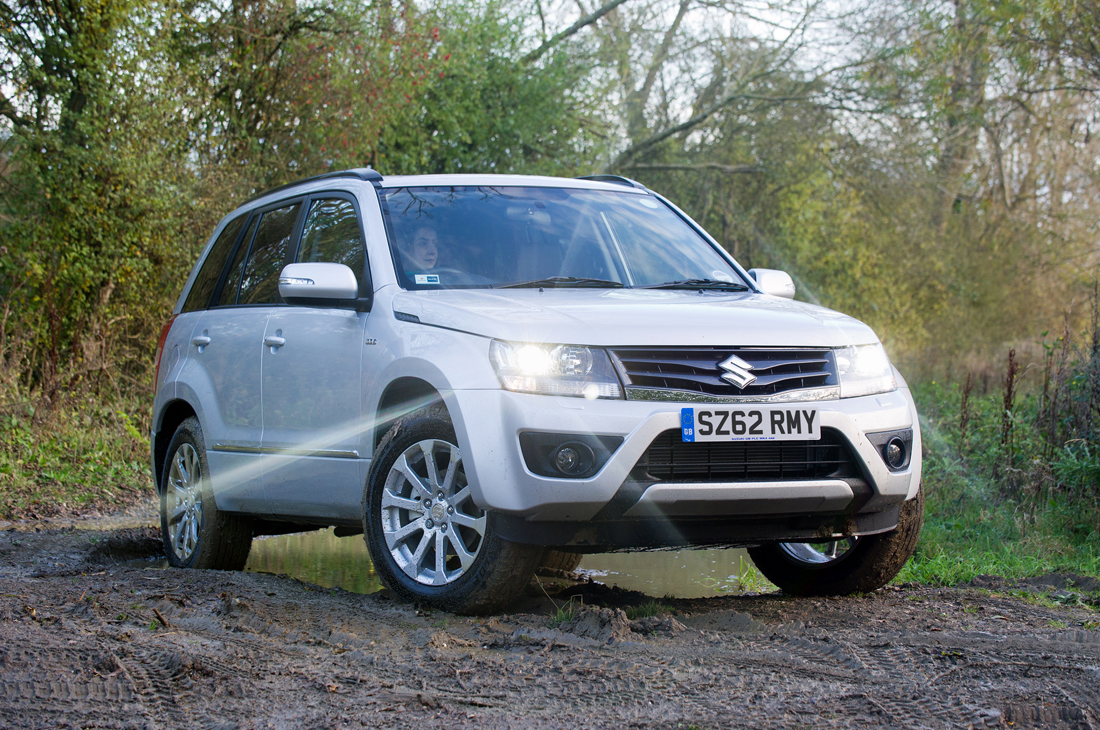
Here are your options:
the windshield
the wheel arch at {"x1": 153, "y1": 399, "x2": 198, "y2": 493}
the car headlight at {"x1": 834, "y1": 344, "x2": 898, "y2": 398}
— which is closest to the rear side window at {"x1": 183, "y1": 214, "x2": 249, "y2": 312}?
the wheel arch at {"x1": 153, "y1": 399, "x2": 198, "y2": 493}

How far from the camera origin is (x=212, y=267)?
6078mm

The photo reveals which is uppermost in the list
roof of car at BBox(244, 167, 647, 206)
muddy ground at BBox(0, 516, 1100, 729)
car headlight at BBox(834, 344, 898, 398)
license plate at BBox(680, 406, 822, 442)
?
roof of car at BBox(244, 167, 647, 206)

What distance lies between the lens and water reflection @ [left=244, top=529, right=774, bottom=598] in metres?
5.61

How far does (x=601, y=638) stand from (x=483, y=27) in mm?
15752

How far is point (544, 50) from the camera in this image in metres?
19.6

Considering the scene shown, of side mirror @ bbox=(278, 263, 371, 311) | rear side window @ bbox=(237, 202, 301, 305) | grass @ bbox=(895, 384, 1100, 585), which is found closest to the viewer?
side mirror @ bbox=(278, 263, 371, 311)

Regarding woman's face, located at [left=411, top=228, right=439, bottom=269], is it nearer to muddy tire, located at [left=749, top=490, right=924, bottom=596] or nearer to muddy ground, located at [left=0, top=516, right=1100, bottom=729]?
muddy ground, located at [left=0, top=516, right=1100, bottom=729]

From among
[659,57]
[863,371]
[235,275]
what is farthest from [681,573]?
[659,57]

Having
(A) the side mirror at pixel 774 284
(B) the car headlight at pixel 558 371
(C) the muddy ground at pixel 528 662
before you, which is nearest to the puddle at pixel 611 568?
(C) the muddy ground at pixel 528 662

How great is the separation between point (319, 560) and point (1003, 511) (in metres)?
4.27

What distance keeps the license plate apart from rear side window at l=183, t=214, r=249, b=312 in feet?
10.9

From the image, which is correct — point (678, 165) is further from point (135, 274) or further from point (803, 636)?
point (803, 636)

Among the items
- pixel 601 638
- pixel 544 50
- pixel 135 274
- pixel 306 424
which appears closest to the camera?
pixel 601 638

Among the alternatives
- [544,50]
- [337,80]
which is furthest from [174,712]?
[544,50]
